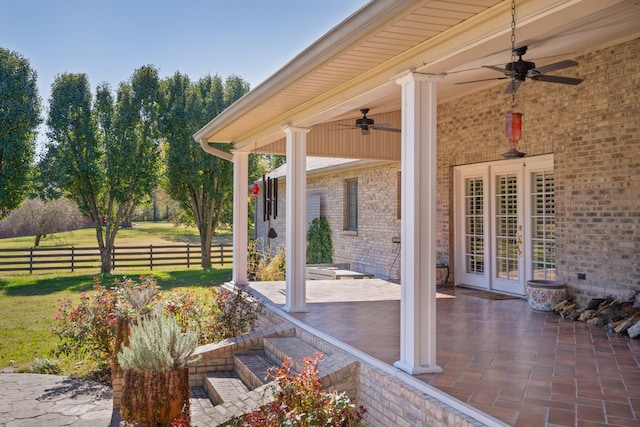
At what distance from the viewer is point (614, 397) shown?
379cm

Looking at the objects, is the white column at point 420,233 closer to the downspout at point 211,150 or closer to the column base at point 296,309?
the column base at point 296,309

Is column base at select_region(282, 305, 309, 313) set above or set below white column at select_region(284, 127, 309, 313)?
below

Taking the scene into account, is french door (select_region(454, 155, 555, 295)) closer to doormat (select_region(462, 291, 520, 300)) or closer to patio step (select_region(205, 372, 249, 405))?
doormat (select_region(462, 291, 520, 300))

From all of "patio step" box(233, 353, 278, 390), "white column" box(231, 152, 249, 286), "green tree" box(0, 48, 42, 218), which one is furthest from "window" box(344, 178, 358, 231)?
"green tree" box(0, 48, 42, 218)

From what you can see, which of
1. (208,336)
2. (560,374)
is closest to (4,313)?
(208,336)

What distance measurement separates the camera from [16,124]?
1744 cm

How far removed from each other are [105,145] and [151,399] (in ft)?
51.6

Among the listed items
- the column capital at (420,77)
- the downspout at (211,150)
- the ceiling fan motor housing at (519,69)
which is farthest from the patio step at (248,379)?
the downspout at (211,150)

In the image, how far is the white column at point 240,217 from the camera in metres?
9.78

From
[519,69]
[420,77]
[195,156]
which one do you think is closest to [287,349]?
[420,77]

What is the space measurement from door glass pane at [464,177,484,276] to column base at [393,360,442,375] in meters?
5.06

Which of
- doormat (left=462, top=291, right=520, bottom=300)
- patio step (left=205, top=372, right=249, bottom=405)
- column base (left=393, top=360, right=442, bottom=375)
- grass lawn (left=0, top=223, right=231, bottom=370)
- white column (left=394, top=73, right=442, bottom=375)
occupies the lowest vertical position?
grass lawn (left=0, top=223, right=231, bottom=370)

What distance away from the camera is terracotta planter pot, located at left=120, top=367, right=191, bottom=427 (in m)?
4.54

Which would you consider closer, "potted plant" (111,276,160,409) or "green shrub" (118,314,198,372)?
"green shrub" (118,314,198,372)
